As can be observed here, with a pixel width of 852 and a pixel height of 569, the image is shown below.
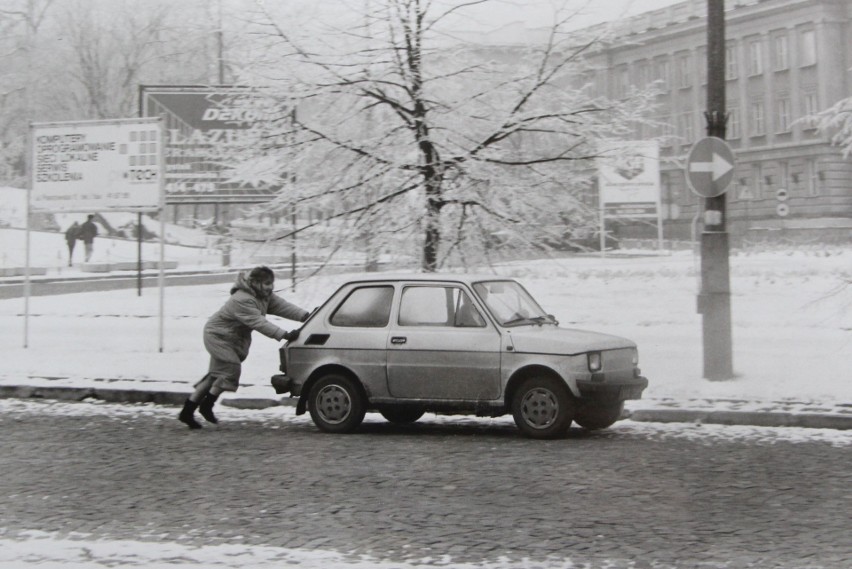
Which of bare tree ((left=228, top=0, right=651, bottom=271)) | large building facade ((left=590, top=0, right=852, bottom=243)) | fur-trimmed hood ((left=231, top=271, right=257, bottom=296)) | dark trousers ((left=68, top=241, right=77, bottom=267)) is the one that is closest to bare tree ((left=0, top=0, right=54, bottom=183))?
dark trousers ((left=68, top=241, right=77, bottom=267))

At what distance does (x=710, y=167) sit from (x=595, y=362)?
397cm

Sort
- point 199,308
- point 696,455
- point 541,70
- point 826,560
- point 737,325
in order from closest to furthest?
point 826,560, point 696,455, point 541,70, point 737,325, point 199,308

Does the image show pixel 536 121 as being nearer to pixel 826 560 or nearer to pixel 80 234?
pixel 826 560

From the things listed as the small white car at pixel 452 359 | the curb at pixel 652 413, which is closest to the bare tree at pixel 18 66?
the curb at pixel 652 413

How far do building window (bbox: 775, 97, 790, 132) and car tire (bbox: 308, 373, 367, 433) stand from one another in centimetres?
5663

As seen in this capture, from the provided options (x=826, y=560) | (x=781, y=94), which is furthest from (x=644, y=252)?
(x=826, y=560)

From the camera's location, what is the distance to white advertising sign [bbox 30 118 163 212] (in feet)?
56.1

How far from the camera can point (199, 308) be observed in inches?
1028

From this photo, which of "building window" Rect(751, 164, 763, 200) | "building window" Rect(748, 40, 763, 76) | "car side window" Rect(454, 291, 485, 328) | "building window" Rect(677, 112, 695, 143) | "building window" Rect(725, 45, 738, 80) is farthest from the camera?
"building window" Rect(677, 112, 695, 143)

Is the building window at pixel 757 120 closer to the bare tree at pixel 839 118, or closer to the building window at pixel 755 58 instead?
Answer: the building window at pixel 755 58

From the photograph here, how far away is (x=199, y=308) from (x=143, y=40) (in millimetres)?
31122

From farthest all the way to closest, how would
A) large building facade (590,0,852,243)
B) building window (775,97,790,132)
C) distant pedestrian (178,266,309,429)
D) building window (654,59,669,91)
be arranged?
building window (654,59,669,91) < building window (775,97,790,132) < large building facade (590,0,852,243) < distant pedestrian (178,266,309,429)

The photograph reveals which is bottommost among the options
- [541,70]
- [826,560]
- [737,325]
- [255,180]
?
[826,560]

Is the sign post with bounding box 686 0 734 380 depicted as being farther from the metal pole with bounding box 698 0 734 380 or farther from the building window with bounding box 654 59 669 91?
the building window with bounding box 654 59 669 91
